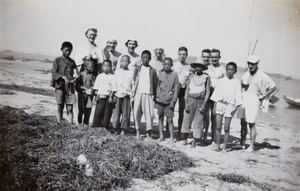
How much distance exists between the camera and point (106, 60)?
5.64m

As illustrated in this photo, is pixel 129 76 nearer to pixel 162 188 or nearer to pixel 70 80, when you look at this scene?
pixel 70 80

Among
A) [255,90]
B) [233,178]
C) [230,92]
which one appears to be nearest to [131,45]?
[230,92]

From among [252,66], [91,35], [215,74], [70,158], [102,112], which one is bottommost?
[70,158]

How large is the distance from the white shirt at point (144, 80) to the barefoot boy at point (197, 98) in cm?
88

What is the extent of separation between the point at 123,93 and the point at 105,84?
43cm

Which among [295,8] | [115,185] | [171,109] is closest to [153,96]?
[171,109]

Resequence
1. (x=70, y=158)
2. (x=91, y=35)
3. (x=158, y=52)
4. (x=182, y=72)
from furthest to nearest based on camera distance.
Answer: (x=158, y=52), (x=182, y=72), (x=91, y=35), (x=70, y=158)

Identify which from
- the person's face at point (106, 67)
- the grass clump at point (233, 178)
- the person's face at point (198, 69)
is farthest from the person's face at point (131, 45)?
the grass clump at point (233, 178)

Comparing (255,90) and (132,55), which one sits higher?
(132,55)

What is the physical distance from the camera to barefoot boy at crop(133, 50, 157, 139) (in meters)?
5.62

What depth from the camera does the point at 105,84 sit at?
5.53 metres

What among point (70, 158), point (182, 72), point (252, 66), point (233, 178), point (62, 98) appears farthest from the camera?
point (182, 72)

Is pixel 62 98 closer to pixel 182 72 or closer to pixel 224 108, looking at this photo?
pixel 182 72

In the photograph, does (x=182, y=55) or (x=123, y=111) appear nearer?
(x=123, y=111)
